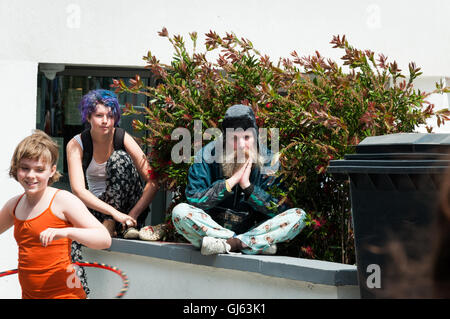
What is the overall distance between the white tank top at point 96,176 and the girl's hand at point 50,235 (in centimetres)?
248

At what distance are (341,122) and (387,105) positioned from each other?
1.46 feet

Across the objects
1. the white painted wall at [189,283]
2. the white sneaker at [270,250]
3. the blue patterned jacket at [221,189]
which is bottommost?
the white painted wall at [189,283]

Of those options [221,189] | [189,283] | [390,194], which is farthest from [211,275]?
[390,194]

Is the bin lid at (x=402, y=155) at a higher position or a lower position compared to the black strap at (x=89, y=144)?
lower

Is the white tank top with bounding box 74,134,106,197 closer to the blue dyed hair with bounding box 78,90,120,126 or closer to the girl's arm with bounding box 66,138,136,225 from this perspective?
the girl's arm with bounding box 66,138,136,225

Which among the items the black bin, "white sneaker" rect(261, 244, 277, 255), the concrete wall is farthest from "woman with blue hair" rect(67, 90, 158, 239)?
the black bin

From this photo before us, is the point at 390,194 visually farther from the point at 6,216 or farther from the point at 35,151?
the point at 6,216

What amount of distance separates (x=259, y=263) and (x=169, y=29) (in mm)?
4003

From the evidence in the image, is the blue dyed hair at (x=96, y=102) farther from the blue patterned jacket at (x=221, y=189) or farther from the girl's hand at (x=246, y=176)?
the girl's hand at (x=246, y=176)

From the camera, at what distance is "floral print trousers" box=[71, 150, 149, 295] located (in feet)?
18.8

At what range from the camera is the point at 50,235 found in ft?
10.8

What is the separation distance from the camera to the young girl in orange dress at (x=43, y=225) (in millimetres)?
3664

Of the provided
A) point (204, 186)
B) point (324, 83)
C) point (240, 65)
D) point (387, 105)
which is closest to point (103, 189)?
point (204, 186)

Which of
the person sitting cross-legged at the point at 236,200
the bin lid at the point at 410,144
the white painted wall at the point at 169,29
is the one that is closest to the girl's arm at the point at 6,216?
the person sitting cross-legged at the point at 236,200
